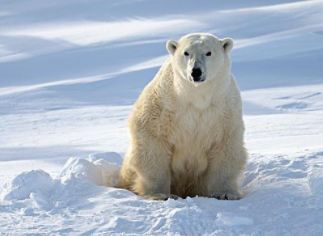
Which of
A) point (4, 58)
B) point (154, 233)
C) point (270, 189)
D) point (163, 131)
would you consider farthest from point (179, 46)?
point (4, 58)

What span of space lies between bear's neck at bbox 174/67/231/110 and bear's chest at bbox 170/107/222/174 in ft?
0.21

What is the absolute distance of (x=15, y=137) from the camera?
11758 millimetres

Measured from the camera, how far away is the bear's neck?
543cm

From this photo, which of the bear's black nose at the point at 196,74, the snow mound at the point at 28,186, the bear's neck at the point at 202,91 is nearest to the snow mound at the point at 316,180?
the bear's neck at the point at 202,91

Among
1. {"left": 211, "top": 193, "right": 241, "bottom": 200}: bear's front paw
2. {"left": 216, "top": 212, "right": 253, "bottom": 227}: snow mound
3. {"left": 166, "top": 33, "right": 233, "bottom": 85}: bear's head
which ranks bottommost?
{"left": 216, "top": 212, "right": 253, "bottom": 227}: snow mound

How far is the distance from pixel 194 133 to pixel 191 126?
0.07 metres

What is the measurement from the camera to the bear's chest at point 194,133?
5.50m

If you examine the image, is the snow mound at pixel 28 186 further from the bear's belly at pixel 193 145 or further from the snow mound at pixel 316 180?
the snow mound at pixel 316 180

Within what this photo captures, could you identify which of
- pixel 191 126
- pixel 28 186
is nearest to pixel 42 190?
pixel 28 186

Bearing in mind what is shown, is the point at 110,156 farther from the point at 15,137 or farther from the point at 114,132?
the point at 15,137

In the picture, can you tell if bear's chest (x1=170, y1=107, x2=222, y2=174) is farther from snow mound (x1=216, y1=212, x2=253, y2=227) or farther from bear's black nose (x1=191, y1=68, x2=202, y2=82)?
snow mound (x1=216, y1=212, x2=253, y2=227)

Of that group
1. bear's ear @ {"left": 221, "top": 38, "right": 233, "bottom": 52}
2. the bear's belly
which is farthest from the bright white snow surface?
bear's ear @ {"left": 221, "top": 38, "right": 233, "bottom": 52}

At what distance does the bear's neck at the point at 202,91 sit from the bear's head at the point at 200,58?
0.05 metres

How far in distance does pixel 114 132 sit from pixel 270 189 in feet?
20.7
